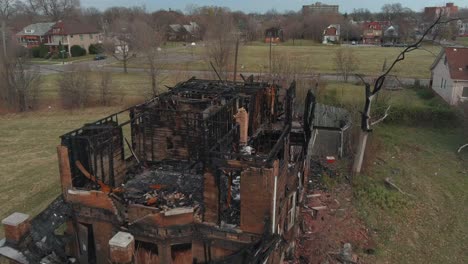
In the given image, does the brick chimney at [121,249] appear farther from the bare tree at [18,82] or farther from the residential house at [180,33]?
the residential house at [180,33]

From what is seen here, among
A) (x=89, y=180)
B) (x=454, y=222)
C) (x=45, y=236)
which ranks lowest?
(x=454, y=222)

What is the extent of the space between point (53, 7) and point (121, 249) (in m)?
133

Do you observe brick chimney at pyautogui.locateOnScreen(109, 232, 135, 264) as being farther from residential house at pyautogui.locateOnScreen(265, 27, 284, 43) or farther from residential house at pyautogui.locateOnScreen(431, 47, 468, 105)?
residential house at pyautogui.locateOnScreen(265, 27, 284, 43)

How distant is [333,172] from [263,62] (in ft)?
137

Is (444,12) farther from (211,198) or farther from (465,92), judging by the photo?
(211,198)

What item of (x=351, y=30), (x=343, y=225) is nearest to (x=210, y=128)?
(x=343, y=225)

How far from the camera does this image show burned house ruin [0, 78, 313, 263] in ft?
31.3

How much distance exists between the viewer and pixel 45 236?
10867 millimetres

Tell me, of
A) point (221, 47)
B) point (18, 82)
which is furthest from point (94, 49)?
point (221, 47)

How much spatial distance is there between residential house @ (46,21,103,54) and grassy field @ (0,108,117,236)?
4379cm

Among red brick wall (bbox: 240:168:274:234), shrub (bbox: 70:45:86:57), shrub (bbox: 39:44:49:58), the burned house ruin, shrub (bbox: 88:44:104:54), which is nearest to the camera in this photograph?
red brick wall (bbox: 240:168:274:234)

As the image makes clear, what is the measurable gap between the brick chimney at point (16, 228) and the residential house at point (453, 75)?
33.2 metres

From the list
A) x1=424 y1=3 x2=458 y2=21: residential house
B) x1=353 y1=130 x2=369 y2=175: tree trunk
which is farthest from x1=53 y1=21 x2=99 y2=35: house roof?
x1=353 y1=130 x2=369 y2=175: tree trunk

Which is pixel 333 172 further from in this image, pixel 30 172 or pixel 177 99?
pixel 30 172
